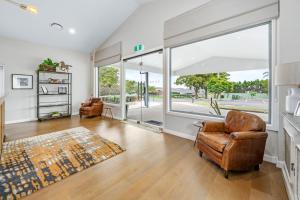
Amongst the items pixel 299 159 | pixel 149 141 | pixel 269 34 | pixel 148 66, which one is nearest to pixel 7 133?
pixel 149 141

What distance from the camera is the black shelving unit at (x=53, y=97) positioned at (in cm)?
554

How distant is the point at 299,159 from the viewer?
1261 millimetres

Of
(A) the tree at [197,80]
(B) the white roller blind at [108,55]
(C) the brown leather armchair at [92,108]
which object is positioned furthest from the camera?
(C) the brown leather armchair at [92,108]

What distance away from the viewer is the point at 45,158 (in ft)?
7.89

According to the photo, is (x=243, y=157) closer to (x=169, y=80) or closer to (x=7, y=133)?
(x=169, y=80)

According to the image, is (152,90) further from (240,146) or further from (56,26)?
(56,26)

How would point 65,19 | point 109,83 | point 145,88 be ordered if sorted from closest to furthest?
point 65,19 < point 145,88 < point 109,83

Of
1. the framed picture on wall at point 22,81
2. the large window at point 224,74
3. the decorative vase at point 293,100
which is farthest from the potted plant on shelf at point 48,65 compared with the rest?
the decorative vase at point 293,100

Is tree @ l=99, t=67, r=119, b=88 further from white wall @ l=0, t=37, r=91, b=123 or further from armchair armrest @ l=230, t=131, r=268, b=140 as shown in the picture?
armchair armrest @ l=230, t=131, r=268, b=140

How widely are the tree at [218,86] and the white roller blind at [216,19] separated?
96 cm

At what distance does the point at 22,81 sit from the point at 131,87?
3840 millimetres

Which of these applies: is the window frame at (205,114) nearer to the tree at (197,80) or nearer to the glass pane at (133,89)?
the tree at (197,80)

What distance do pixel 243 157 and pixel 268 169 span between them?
61 centimetres

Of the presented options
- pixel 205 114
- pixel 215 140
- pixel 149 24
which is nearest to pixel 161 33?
pixel 149 24
